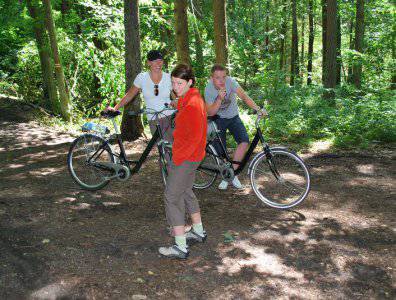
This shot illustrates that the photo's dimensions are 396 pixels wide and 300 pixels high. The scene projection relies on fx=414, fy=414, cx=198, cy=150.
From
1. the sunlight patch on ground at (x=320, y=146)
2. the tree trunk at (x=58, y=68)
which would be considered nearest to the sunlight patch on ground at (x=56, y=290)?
the sunlight patch on ground at (x=320, y=146)

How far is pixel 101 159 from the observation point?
641cm

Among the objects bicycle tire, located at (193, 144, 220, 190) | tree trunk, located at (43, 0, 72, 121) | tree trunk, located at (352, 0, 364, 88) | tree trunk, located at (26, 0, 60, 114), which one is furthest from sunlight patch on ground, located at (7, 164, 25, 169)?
tree trunk, located at (352, 0, 364, 88)

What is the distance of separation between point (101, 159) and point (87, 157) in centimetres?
24

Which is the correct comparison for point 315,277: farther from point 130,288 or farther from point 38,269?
point 38,269

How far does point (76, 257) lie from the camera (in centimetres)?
443

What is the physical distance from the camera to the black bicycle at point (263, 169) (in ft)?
18.8

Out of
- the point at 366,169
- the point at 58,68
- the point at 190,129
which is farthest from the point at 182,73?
the point at 58,68

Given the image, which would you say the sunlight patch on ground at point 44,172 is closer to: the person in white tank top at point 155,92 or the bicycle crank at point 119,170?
the bicycle crank at point 119,170

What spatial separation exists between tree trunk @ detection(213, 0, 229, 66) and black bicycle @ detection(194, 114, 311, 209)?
15.9 feet

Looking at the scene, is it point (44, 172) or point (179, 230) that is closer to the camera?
point (179, 230)

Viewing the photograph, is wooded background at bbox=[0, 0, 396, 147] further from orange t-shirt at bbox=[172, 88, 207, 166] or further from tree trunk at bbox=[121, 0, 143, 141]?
orange t-shirt at bbox=[172, 88, 207, 166]

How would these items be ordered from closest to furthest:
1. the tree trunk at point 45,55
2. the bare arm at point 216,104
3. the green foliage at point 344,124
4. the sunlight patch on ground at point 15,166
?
1. the bare arm at point 216,104
2. the sunlight patch on ground at point 15,166
3. the green foliage at point 344,124
4. the tree trunk at point 45,55

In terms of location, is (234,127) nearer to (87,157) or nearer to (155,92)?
(155,92)

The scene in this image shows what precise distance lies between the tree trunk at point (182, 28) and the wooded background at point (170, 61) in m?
0.02
